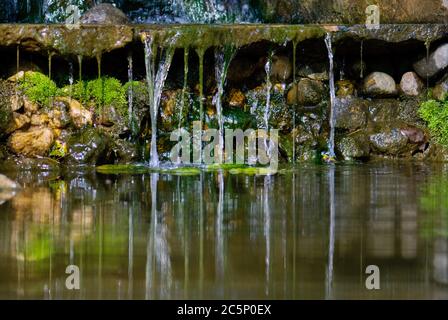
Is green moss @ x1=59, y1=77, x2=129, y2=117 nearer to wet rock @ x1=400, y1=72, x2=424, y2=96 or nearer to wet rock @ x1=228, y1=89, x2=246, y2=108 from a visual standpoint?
wet rock @ x1=228, y1=89, x2=246, y2=108

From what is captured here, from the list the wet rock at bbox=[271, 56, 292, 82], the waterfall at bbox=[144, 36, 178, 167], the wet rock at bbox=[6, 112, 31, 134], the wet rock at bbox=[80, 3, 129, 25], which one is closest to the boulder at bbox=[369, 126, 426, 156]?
the wet rock at bbox=[271, 56, 292, 82]

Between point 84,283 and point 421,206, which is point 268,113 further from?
point 84,283

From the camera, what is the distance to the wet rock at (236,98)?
54.7 feet

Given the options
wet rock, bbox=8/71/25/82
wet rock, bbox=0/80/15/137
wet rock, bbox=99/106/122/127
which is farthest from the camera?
wet rock, bbox=8/71/25/82

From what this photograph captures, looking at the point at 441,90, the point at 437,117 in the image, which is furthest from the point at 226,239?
the point at 441,90

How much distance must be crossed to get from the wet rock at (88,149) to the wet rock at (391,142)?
194 inches

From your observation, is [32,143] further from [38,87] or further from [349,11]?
[349,11]

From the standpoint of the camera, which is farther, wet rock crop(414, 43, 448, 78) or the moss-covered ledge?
wet rock crop(414, 43, 448, 78)

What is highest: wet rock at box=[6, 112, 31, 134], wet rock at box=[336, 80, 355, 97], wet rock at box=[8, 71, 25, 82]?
wet rock at box=[8, 71, 25, 82]

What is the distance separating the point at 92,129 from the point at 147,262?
352 inches

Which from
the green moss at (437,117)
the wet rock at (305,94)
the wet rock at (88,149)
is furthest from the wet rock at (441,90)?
the wet rock at (88,149)

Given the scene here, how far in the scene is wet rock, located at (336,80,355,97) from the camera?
16797 millimetres

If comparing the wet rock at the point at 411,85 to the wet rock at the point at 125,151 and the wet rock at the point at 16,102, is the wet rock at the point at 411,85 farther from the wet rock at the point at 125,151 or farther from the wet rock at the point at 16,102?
the wet rock at the point at 16,102

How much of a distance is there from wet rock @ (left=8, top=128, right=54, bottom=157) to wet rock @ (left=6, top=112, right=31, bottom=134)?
17 cm
